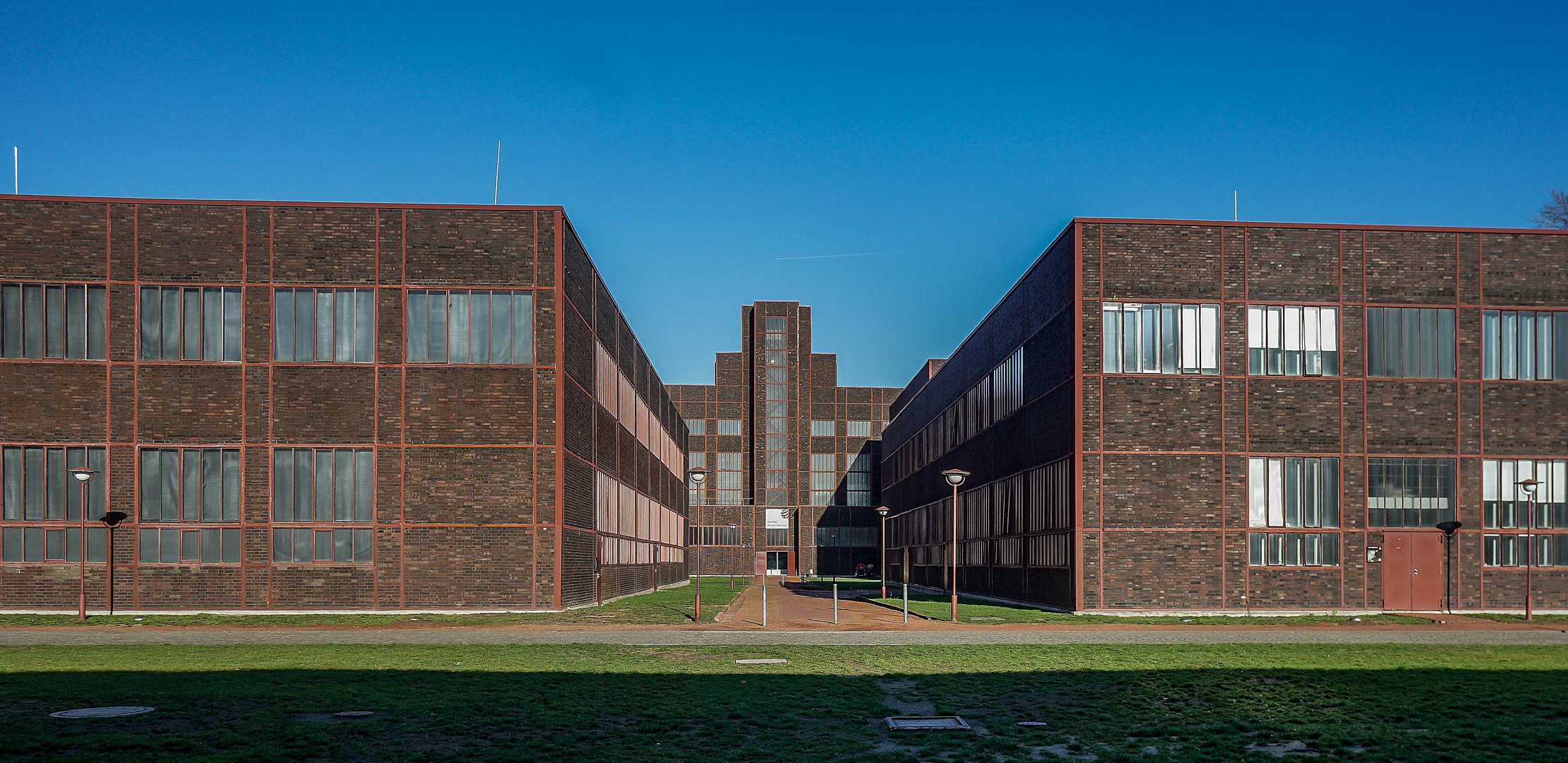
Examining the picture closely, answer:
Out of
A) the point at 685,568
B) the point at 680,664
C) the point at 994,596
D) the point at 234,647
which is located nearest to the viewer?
the point at 680,664

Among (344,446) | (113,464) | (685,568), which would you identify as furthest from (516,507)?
(685,568)

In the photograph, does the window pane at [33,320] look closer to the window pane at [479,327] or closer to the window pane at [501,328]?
the window pane at [479,327]

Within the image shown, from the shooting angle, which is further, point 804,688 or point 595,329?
point 595,329

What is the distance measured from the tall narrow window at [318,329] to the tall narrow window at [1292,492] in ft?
90.8

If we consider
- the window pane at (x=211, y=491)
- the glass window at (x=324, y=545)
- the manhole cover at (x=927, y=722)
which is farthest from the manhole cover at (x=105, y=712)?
the window pane at (x=211, y=491)

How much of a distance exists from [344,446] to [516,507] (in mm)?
5448

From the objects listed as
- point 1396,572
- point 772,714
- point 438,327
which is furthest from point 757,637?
point 1396,572

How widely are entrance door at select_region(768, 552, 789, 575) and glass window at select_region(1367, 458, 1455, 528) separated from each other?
271 ft

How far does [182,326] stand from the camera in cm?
3422

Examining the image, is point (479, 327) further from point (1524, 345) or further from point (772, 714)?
point (1524, 345)

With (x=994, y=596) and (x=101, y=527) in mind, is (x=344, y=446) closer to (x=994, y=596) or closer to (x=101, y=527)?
(x=101, y=527)

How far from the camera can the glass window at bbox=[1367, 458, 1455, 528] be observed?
36.3 metres

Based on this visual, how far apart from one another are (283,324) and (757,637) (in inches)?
728

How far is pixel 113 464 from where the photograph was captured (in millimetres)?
33844
